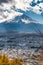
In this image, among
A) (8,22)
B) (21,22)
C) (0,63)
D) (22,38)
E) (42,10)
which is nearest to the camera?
(0,63)

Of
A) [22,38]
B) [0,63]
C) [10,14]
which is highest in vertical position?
[0,63]

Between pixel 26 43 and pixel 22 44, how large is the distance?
92 cm

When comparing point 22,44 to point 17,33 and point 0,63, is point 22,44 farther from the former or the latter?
point 0,63

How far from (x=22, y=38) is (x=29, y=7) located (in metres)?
8.22

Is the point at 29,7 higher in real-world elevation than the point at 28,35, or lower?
higher

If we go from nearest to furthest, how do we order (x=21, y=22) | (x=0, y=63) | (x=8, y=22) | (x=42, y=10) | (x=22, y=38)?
(x=0, y=63)
(x=42, y=10)
(x=22, y=38)
(x=21, y=22)
(x=8, y=22)

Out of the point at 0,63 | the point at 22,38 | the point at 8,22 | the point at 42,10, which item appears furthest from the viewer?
the point at 8,22

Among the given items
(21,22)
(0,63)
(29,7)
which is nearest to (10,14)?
(21,22)

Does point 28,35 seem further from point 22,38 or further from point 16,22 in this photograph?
point 16,22

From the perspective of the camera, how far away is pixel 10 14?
66.8m

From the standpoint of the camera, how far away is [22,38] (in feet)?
208

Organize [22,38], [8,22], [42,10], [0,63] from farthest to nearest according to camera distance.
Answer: [8,22] → [22,38] → [42,10] → [0,63]

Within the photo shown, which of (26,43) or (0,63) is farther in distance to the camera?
(26,43)

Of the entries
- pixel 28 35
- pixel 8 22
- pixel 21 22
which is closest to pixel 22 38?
pixel 28 35
